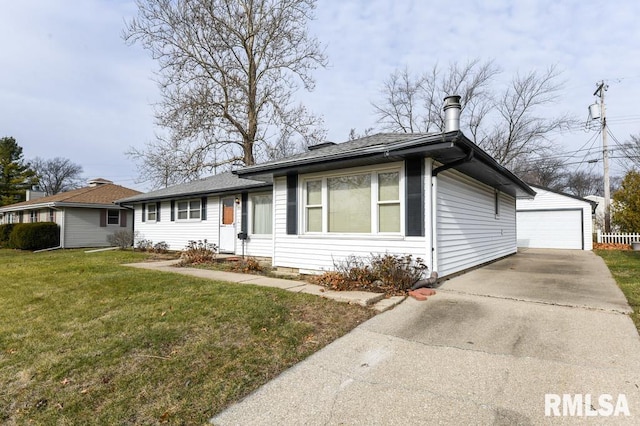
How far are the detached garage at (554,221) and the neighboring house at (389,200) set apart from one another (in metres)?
8.53

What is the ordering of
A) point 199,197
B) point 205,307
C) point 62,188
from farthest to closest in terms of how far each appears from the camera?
point 62,188, point 199,197, point 205,307

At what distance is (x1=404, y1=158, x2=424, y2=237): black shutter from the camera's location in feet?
20.1

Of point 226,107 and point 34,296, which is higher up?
point 226,107

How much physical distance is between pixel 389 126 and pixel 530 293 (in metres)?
23.9

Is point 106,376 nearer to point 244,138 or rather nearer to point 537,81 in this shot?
point 244,138

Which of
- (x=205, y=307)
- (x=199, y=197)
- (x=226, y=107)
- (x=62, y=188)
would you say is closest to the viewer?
(x=205, y=307)

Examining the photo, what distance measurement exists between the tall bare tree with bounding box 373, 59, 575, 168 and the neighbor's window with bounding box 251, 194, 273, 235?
776 inches

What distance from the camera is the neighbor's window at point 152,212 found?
51.1 feet

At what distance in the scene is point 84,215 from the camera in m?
19.8

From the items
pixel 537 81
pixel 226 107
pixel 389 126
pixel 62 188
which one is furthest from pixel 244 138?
pixel 62 188

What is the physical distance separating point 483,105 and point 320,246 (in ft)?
84.7

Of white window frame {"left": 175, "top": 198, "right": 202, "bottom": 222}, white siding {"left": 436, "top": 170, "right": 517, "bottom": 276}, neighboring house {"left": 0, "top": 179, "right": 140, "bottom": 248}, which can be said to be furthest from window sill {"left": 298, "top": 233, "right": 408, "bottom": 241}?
neighboring house {"left": 0, "top": 179, "right": 140, "bottom": 248}

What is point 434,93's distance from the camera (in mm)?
27250

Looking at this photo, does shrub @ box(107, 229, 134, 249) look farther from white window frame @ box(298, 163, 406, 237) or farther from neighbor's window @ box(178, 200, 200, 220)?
white window frame @ box(298, 163, 406, 237)
